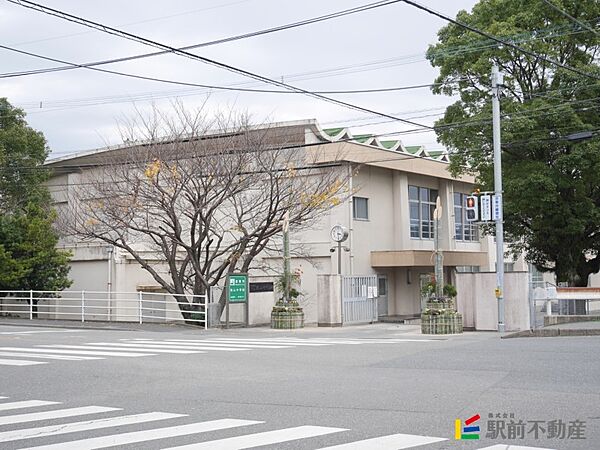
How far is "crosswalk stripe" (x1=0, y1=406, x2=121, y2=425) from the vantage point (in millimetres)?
9703

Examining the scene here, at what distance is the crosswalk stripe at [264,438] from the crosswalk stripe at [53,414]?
270cm

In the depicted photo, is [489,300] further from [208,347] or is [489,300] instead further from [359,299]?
[208,347]

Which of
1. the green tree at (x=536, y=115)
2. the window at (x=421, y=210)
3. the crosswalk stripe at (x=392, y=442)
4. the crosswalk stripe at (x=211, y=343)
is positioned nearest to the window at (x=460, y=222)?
the window at (x=421, y=210)

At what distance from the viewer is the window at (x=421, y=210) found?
1561 inches

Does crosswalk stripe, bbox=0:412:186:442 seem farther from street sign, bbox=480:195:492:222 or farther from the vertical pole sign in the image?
the vertical pole sign

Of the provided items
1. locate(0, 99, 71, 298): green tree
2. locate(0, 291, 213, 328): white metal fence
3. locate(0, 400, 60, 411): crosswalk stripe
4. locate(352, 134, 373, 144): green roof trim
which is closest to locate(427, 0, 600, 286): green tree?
locate(352, 134, 373, 144): green roof trim

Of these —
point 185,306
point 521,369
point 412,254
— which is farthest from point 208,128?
point 521,369

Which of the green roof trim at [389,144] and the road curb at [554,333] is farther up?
the green roof trim at [389,144]

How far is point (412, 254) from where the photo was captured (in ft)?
116

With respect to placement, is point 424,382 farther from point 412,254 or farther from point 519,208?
point 412,254

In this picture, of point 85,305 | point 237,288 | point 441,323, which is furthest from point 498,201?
point 85,305

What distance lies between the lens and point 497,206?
79.4ft

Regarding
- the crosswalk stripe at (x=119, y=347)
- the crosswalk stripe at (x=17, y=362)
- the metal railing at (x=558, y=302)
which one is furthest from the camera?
the metal railing at (x=558, y=302)

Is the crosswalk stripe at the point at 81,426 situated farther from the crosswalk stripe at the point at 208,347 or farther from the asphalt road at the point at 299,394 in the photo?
the crosswalk stripe at the point at 208,347
